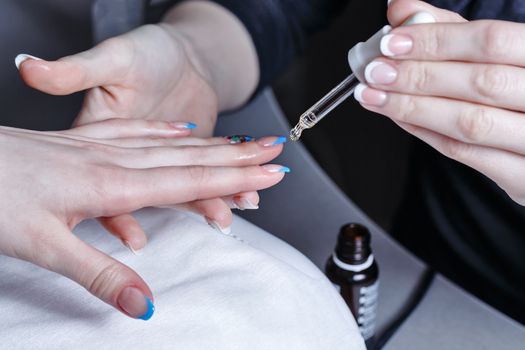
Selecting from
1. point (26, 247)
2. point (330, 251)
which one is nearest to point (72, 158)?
point (26, 247)

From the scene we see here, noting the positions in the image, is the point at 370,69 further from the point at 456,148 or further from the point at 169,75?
the point at 169,75

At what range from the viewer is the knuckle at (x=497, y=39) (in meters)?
0.50

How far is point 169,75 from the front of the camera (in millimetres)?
799

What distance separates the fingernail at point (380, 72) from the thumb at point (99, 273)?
270mm

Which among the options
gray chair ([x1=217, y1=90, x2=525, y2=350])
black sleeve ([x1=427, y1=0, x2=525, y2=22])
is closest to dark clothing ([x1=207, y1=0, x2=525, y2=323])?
gray chair ([x1=217, y1=90, x2=525, y2=350])

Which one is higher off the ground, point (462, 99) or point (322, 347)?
point (462, 99)

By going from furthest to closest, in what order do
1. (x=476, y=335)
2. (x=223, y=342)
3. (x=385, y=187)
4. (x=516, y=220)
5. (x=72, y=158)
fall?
(x=385, y=187)
(x=516, y=220)
(x=476, y=335)
(x=72, y=158)
(x=223, y=342)

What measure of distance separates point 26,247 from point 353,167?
4.47 ft

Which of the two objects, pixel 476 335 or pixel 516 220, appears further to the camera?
pixel 516 220

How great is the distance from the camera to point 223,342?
49 centimetres

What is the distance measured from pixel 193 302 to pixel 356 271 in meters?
0.20

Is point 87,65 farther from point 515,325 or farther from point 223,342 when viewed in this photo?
point 515,325

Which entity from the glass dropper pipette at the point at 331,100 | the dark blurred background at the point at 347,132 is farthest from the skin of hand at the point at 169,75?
the dark blurred background at the point at 347,132

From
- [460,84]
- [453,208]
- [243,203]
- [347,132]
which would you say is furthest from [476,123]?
[347,132]
